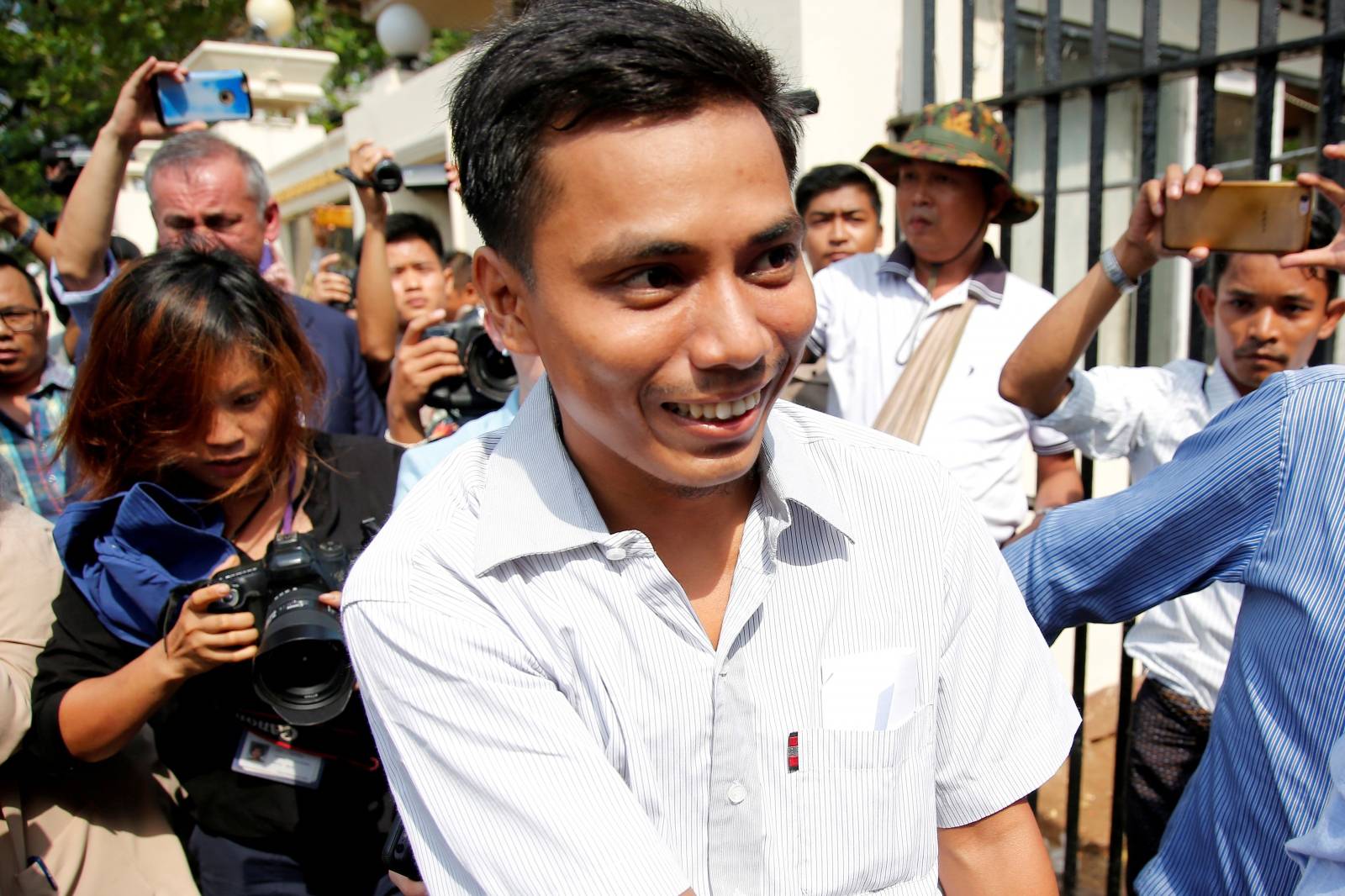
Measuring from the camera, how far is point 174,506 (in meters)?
2.19

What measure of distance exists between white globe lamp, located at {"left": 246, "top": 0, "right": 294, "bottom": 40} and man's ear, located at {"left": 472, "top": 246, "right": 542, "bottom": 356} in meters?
10.8

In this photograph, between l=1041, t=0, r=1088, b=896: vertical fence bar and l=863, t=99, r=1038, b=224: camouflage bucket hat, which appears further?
l=863, t=99, r=1038, b=224: camouflage bucket hat

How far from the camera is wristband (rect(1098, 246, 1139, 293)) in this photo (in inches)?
87.4

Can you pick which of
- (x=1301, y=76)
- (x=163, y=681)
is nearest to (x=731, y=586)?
(x=163, y=681)

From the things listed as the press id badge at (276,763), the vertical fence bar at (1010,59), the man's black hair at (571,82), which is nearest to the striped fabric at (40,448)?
the press id badge at (276,763)

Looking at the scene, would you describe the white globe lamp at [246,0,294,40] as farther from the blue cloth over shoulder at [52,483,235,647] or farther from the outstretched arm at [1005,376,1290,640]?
the outstretched arm at [1005,376,1290,640]

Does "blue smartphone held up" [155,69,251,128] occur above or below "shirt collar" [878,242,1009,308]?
above

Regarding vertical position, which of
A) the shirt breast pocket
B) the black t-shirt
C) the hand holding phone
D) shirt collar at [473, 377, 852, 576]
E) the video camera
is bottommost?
the black t-shirt

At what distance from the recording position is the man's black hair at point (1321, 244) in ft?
7.81

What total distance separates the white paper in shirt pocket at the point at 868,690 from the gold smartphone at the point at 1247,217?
4.42 feet

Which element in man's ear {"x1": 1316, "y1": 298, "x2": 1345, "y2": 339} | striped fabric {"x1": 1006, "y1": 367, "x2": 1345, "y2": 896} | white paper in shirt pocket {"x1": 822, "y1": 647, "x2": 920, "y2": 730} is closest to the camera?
white paper in shirt pocket {"x1": 822, "y1": 647, "x2": 920, "y2": 730}

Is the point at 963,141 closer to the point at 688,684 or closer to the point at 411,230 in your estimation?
the point at 688,684

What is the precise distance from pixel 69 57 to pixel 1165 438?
1292cm

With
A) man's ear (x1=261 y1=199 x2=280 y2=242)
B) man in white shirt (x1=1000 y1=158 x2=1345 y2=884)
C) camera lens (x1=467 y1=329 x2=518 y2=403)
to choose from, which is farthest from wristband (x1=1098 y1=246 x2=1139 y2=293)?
man's ear (x1=261 y1=199 x2=280 y2=242)
